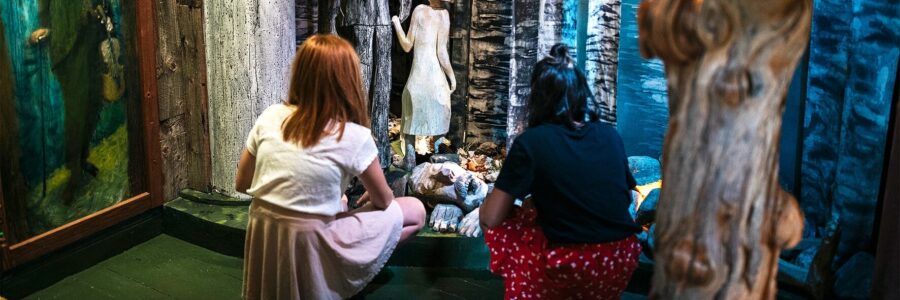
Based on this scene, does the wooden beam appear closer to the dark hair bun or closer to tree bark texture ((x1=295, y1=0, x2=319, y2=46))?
tree bark texture ((x1=295, y1=0, x2=319, y2=46))

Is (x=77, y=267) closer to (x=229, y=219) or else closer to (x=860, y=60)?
(x=229, y=219)

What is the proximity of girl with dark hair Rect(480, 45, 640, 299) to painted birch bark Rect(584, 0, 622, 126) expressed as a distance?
1895mm

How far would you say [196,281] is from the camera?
4.43 meters

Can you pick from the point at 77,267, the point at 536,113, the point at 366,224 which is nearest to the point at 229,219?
the point at 77,267

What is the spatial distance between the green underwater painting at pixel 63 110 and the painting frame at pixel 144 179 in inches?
1.8

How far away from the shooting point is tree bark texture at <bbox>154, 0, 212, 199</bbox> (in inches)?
190

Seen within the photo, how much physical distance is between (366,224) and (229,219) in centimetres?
156

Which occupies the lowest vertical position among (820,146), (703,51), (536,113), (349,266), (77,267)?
(77,267)

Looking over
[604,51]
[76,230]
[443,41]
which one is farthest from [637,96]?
[76,230]

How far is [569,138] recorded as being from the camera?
3.00 m

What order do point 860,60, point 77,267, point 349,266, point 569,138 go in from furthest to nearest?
point 77,267 → point 860,60 → point 349,266 → point 569,138

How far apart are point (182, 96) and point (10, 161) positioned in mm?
1137

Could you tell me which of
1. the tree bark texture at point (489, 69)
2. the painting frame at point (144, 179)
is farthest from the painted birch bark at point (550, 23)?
the painting frame at point (144, 179)

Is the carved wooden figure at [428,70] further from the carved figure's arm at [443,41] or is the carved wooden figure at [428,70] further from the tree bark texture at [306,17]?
the tree bark texture at [306,17]
